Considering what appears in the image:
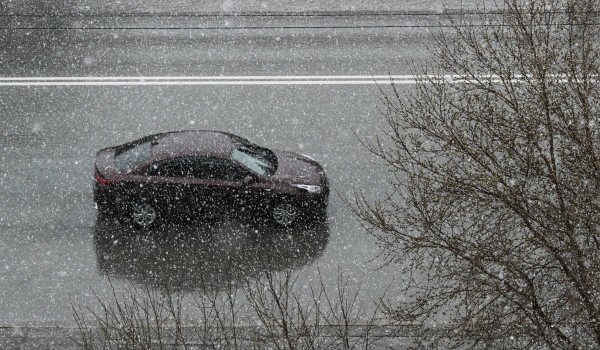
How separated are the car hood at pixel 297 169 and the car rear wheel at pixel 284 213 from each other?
1.62 feet

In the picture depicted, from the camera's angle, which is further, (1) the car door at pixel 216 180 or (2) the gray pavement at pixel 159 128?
(1) the car door at pixel 216 180

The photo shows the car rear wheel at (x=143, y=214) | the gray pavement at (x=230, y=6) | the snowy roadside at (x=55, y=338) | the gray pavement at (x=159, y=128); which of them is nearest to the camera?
the snowy roadside at (x=55, y=338)

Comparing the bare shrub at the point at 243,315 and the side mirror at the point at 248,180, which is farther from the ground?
the side mirror at the point at 248,180

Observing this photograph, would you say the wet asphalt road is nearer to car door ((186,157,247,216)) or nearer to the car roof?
car door ((186,157,247,216))

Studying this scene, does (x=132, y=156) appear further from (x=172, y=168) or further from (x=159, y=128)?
(x=159, y=128)

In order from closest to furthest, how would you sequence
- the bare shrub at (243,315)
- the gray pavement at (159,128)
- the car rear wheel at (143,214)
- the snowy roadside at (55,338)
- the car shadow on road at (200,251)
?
the bare shrub at (243,315) < the snowy roadside at (55,338) < the car shadow on road at (200,251) < the gray pavement at (159,128) < the car rear wheel at (143,214)

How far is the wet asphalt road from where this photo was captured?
17.5 metres

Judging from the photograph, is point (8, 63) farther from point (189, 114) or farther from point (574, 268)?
point (574, 268)

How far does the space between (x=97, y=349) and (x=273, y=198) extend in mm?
4388

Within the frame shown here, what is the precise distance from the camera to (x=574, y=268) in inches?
533

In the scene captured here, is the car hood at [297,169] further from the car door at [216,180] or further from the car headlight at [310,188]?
the car door at [216,180]

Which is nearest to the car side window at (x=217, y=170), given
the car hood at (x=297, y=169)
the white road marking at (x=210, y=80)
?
the car hood at (x=297, y=169)

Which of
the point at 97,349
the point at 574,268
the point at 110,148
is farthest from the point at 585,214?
the point at 110,148

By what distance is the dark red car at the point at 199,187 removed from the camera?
1809 centimetres
